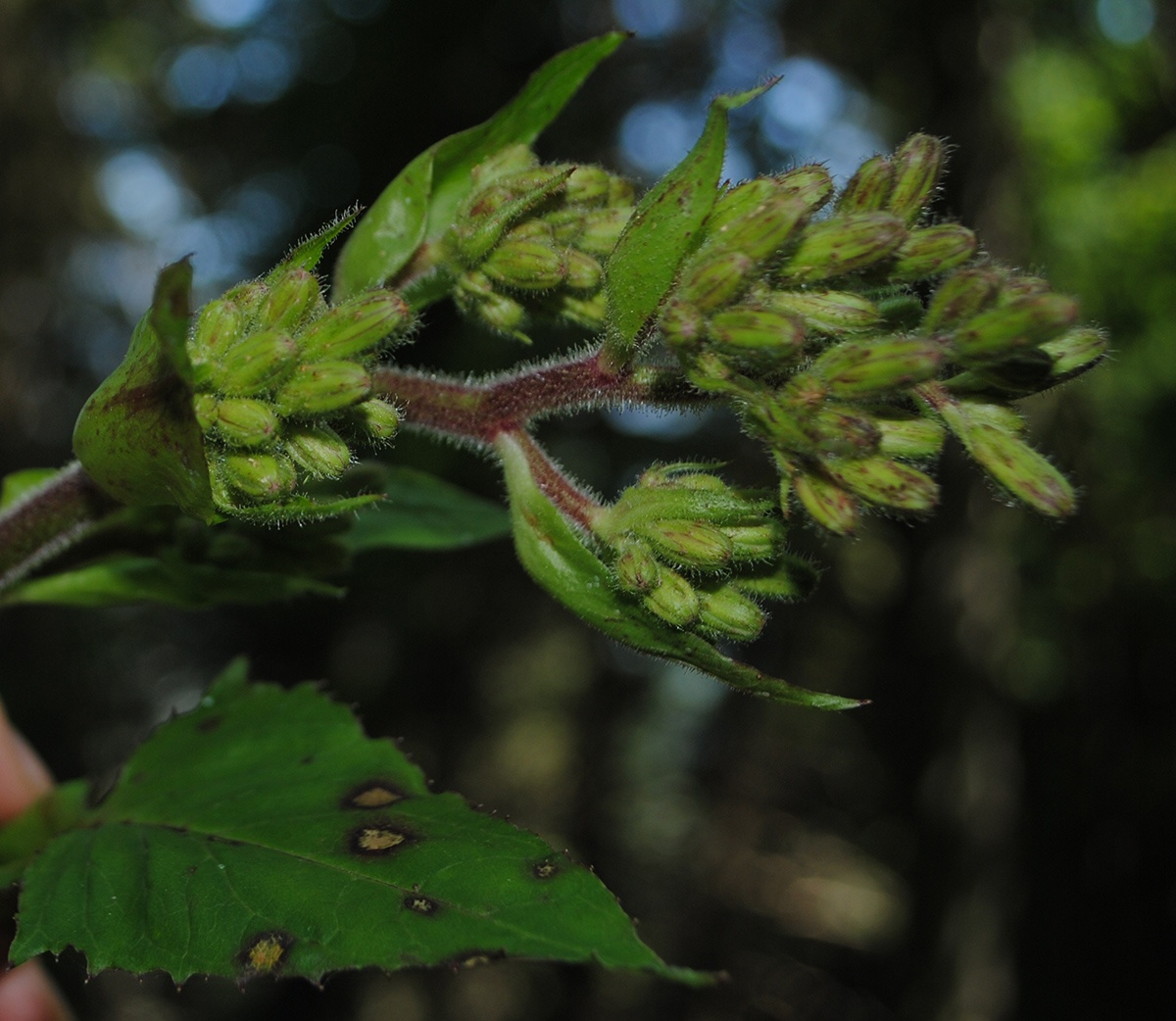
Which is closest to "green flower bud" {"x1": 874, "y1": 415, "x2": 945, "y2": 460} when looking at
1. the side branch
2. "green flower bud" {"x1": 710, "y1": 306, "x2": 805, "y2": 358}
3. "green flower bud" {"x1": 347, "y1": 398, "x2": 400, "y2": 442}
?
"green flower bud" {"x1": 710, "y1": 306, "x2": 805, "y2": 358}

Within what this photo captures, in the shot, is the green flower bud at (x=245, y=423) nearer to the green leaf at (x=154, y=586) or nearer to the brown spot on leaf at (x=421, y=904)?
the green leaf at (x=154, y=586)

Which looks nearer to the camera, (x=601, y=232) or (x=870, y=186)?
(x=870, y=186)

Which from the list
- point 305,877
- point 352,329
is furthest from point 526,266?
point 305,877

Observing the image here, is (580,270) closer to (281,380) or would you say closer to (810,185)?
(810,185)

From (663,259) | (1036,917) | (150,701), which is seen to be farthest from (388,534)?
(150,701)

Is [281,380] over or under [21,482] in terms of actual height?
over

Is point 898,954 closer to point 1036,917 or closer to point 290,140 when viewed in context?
point 1036,917

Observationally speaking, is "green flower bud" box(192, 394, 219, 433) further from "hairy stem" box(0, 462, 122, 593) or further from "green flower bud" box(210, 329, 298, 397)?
"hairy stem" box(0, 462, 122, 593)

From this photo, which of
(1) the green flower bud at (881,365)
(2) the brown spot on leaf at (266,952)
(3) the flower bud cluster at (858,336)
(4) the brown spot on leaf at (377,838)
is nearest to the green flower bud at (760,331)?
(3) the flower bud cluster at (858,336)
